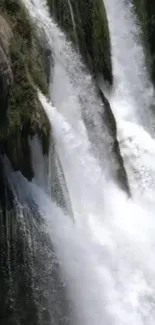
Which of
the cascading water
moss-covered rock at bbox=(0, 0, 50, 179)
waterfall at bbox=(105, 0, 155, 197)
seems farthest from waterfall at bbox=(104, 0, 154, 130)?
moss-covered rock at bbox=(0, 0, 50, 179)

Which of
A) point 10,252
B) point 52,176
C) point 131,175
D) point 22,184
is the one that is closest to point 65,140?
point 52,176

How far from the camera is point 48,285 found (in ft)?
26.4

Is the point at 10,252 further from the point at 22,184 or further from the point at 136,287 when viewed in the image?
the point at 136,287

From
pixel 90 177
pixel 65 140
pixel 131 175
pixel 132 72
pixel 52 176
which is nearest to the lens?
pixel 52 176

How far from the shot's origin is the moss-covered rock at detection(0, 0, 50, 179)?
24.3ft

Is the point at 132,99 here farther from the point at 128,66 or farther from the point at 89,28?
the point at 89,28

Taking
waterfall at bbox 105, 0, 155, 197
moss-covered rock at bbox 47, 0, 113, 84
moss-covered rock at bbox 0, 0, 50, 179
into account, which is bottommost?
waterfall at bbox 105, 0, 155, 197

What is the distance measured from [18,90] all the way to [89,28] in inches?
181

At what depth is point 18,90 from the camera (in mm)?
7801

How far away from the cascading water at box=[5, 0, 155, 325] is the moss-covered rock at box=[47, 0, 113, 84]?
392mm

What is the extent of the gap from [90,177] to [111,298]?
69.7 inches

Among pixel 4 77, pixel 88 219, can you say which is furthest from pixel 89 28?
pixel 4 77

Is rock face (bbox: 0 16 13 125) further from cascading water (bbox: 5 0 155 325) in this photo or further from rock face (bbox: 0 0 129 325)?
cascading water (bbox: 5 0 155 325)

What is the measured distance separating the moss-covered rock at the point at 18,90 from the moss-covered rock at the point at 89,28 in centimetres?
230
